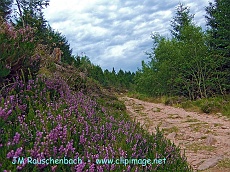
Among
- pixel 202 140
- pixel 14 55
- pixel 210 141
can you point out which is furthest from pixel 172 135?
pixel 14 55

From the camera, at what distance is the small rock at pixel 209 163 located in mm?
3672

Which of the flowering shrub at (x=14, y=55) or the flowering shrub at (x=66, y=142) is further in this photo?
the flowering shrub at (x=14, y=55)

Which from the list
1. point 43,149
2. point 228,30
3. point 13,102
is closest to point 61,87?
point 13,102

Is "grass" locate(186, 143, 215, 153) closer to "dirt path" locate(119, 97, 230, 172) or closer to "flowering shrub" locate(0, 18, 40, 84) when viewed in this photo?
"dirt path" locate(119, 97, 230, 172)

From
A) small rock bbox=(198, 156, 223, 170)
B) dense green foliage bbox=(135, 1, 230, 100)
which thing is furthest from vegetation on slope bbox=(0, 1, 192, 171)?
dense green foliage bbox=(135, 1, 230, 100)

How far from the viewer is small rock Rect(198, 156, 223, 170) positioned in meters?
3.67

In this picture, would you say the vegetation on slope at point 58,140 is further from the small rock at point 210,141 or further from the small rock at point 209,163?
the small rock at point 210,141

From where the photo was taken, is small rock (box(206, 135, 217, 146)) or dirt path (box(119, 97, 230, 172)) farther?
small rock (box(206, 135, 217, 146))

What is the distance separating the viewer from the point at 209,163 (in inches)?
149

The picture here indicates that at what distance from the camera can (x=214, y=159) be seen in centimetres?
394

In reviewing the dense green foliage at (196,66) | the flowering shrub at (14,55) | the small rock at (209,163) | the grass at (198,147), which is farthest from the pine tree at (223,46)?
the flowering shrub at (14,55)

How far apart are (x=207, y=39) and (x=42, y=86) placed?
14185mm

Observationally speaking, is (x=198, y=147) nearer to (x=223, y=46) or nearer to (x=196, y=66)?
(x=196, y=66)

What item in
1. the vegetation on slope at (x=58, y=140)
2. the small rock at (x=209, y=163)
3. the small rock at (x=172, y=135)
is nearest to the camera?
the vegetation on slope at (x=58, y=140)
